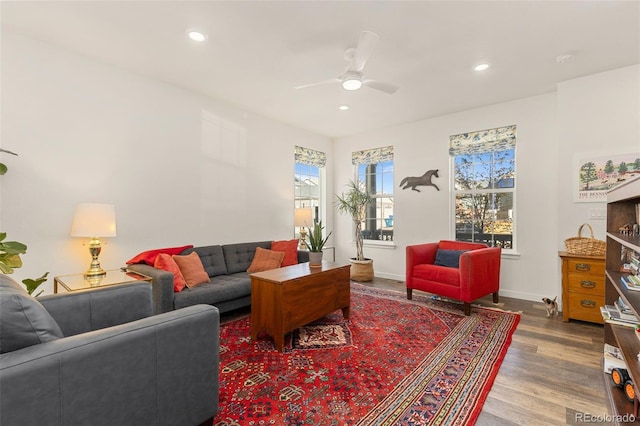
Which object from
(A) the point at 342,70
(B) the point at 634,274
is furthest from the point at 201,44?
(B) the point at 634,274

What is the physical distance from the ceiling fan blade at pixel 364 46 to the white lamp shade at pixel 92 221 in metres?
2.57


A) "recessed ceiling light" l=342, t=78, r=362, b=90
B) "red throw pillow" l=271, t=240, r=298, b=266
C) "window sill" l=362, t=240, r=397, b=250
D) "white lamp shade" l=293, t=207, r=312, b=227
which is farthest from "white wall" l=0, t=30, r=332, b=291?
"recessed ceiling light" l=342, t=78, r=362, b=90

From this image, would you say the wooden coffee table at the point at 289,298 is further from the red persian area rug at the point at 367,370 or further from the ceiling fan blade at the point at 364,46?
the ceiling fan blade at the point at 364,46

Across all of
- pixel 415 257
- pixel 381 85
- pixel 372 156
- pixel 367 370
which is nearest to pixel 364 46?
pixel 381 85

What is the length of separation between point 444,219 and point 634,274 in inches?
107

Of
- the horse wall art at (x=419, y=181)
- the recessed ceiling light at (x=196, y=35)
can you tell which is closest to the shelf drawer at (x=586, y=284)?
the horse wall art at (x=419, y=181)

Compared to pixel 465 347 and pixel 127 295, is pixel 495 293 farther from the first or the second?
pixel 127 295

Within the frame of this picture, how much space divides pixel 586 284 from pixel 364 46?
321 centimetres

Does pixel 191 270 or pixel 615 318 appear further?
pixel 191 270

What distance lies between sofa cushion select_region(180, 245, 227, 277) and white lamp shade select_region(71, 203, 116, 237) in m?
0.88

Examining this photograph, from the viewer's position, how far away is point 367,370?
214 cm

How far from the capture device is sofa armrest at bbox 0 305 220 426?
0.98 meters

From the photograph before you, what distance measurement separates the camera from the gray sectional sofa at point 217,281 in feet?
8.70

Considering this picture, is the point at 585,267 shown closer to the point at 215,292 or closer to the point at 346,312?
the point at 346,312
